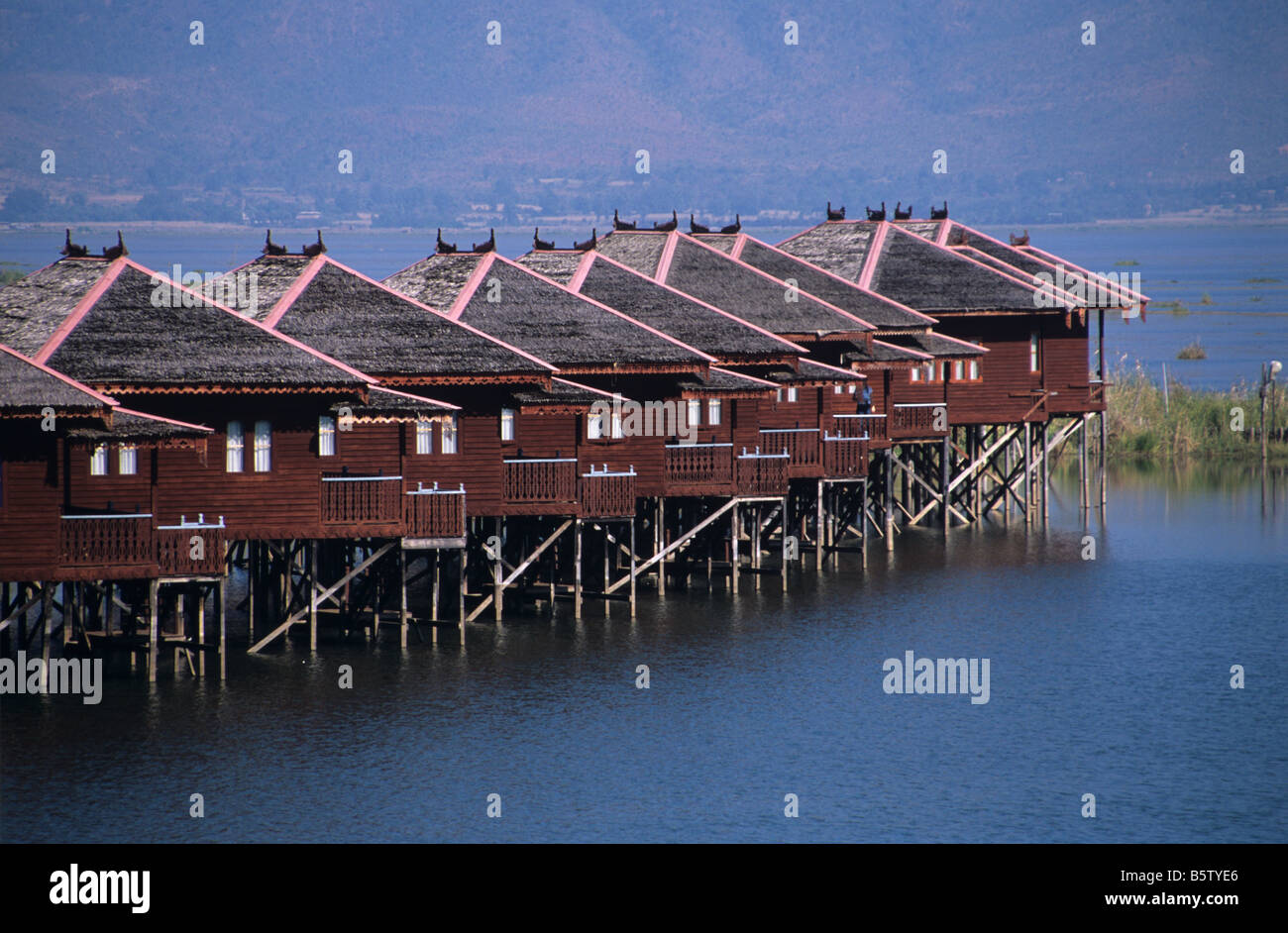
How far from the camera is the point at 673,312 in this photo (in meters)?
47.2

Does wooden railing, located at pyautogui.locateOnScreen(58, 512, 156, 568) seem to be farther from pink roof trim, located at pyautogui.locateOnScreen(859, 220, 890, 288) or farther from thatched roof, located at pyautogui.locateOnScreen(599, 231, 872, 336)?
pink roof trim, located at pyautogui.locateOnScreen(859, 220, 890, 288)

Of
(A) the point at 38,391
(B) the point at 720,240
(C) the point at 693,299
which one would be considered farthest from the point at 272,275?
(B) the point at 720,240

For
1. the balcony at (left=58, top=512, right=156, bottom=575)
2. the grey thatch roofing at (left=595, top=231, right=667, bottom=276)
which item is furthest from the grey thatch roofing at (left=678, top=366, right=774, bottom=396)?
the balcony at (left=58, top=512, right=156, bottom=575)

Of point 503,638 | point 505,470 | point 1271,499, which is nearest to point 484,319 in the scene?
point 505,470

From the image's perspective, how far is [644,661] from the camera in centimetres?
3725

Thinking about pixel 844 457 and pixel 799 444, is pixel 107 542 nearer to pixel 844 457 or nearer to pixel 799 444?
pixel 799 444

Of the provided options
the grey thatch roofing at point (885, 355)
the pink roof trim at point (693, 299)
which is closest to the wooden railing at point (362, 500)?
the pink roof trim at point (693, 299)

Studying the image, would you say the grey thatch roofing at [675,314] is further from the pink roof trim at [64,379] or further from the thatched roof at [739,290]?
the pink roof trim at [64,379]

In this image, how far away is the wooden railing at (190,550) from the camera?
33.2 meters

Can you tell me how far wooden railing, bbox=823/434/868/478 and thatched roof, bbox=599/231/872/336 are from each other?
11.6 ft

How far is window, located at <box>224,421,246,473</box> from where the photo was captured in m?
35.6

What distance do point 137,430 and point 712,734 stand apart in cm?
1047

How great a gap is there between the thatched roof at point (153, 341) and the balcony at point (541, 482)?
4351mm
